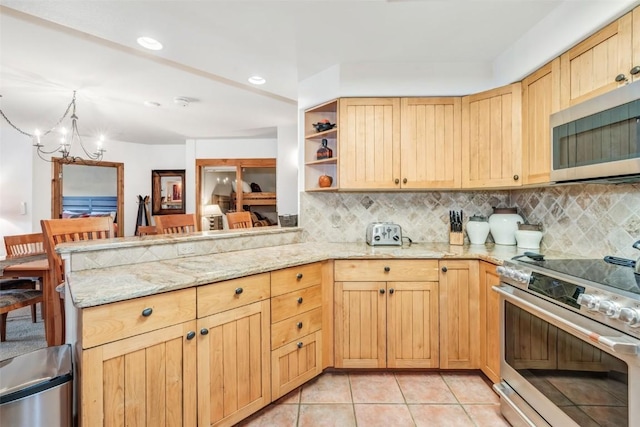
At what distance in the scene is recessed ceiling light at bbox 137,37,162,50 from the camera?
2.12m

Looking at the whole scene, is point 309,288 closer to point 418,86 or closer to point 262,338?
point 262,338

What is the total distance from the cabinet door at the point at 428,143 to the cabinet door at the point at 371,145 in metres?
0.08

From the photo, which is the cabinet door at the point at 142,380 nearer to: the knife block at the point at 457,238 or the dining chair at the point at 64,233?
the dining chair at the point at 64,233

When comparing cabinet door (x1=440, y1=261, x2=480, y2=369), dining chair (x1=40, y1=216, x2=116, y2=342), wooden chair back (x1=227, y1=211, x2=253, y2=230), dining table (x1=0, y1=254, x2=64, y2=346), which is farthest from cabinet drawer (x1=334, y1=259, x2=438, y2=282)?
dining table (x1=0, y1=254, x2=64, y2=346)

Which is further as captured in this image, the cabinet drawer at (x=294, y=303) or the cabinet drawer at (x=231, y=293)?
the cabinet drawer at (x=294, y=303)

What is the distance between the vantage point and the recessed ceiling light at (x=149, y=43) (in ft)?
6.97

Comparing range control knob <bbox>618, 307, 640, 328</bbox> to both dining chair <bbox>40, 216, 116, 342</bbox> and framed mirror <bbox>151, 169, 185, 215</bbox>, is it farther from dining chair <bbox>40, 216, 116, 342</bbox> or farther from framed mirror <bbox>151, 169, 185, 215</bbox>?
framed mirror <bbox>151, 169, 185, 215</bbox>

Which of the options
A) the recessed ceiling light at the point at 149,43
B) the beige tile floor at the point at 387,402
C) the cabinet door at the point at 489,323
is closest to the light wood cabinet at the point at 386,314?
the beige tile floor at the point at 387,402

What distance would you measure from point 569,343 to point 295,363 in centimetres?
143

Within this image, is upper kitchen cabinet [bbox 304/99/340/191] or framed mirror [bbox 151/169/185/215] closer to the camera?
upper kitchen cabinet [bbox 304/99/340/191]

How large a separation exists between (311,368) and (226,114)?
338 centimetres

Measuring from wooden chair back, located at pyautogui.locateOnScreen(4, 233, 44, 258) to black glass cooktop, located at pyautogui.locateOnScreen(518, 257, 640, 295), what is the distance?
4366 millimetres

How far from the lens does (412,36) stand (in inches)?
82.2

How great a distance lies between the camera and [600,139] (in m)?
1.46
